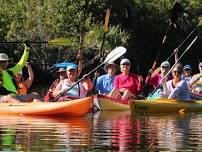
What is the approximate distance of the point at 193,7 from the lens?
37.2 m

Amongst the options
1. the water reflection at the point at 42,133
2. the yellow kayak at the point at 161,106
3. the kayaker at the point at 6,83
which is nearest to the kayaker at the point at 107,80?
the yellow kayak at the point at 161,106

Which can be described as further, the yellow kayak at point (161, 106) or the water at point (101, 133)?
the yellow kayak at point (161, 106)

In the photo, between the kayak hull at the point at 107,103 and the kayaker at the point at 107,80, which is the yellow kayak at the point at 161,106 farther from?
the kayaker at the point at 107,80

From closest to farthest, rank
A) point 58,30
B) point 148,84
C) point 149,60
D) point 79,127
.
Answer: point 79,127, point 148,84, point 58,30, point 149,60

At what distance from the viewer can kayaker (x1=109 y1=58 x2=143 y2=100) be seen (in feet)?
47.7

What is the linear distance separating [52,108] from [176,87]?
2.79 m

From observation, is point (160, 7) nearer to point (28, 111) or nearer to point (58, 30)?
point (58, 30)

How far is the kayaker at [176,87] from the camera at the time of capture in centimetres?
1362

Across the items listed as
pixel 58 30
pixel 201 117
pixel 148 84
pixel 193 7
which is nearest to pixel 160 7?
pixel 193 7

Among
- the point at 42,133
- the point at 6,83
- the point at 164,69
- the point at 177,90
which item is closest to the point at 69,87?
the point at 6,83

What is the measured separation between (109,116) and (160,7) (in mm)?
Result: 24838

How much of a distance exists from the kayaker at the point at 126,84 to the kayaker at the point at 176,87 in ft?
2.04

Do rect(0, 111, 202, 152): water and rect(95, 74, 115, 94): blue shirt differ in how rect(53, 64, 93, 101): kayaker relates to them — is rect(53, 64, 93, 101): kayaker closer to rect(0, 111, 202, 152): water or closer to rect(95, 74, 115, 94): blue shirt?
rect(0, 111, 202, 152): water

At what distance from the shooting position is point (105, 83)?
15.1 m
